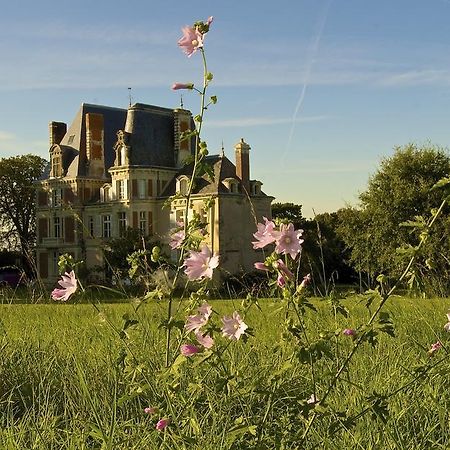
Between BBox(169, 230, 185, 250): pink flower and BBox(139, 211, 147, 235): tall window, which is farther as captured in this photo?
BBox(139, 211, 147, 235): tall window

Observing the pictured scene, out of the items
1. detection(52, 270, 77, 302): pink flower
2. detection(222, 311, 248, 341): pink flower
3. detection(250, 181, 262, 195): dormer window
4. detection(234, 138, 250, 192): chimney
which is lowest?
detection(222, 311, 248, 341): pink flower

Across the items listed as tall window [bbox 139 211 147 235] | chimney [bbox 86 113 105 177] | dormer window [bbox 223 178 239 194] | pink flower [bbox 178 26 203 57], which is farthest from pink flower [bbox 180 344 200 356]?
chimney [bbox 86 113 105 177]

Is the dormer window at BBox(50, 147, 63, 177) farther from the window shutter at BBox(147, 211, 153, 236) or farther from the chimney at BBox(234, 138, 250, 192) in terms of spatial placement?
the chimney at BBox(234, 138, 250, 192)

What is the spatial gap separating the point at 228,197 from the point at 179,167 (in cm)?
569

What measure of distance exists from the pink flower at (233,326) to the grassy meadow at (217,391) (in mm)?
185

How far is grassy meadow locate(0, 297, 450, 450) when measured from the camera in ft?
9.14

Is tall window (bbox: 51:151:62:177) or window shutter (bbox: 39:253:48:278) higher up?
tall window (bbox: 51:151:62:177)

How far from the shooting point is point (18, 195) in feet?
158

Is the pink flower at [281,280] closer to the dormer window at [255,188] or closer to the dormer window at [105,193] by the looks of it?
the dormer window at [255,188]

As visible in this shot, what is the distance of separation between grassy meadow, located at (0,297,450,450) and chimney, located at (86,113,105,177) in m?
36.1

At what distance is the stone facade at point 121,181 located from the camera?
123 ft

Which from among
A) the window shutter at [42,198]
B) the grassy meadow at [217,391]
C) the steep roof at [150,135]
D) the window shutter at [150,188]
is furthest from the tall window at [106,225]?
the grassy meadow at [217,391]

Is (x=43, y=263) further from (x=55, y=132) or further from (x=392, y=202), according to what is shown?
(x=392, y=202)

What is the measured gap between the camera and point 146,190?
3991 cm
